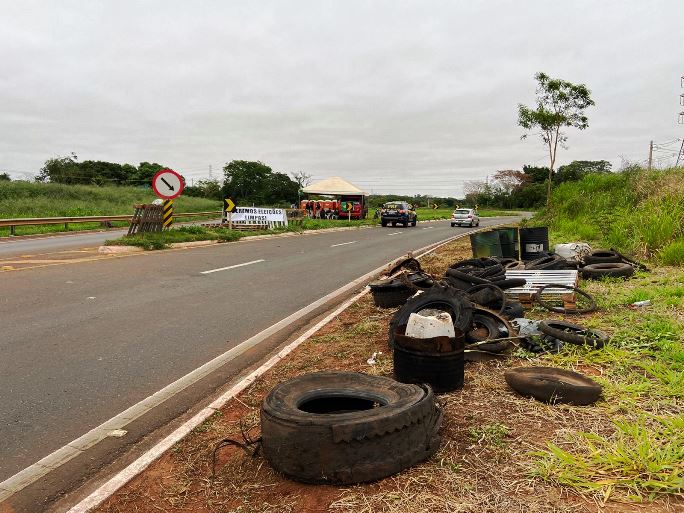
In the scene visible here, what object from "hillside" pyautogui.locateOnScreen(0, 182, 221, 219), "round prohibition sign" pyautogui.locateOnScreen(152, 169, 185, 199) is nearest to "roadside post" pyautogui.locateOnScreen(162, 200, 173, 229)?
"round prohibition sign" pyautogui.locateOnScreen(152, 169, 185, 199)

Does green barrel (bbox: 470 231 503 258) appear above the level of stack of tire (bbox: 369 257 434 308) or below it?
above

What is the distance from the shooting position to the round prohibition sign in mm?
16578

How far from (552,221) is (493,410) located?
2068 centimetres

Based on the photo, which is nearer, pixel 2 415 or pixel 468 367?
pixel 2 415

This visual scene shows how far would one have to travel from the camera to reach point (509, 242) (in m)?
11.1

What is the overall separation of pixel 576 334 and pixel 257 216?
2175cm

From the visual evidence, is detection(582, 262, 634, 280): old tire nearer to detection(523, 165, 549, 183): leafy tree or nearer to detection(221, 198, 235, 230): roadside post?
detection(221, 198, 235, 230): roadside post

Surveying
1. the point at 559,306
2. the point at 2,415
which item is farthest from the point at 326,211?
the point at 2,415

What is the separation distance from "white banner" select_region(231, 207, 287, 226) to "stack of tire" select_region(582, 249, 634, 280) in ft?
59.4

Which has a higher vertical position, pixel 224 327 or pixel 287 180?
pixel 287 180

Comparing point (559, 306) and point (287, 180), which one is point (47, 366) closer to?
point (559, 306)

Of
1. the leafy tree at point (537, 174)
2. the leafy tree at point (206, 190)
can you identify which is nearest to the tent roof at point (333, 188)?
the leafy tree at point (206, 190)

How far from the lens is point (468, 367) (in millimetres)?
4664

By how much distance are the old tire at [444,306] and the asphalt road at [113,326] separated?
204 cm
